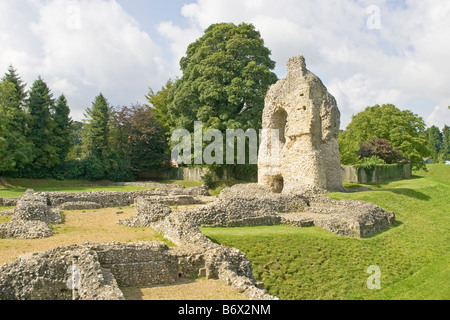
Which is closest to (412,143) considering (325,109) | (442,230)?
(325,109)

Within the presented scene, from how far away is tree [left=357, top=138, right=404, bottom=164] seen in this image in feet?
138

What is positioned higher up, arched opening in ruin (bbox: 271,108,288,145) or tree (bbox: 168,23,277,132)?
tree (bbox: 168,23,277,132)

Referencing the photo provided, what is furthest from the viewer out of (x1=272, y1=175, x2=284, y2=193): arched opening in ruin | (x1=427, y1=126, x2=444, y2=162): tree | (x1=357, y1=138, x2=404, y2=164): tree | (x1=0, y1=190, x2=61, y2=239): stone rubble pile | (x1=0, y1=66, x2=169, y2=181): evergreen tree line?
(x1=427, y1=126, x2=444, y2=162): tree

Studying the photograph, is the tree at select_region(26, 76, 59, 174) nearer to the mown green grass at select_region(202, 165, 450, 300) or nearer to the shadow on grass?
the mown green grass at select_region(202, 165, 450, 300)

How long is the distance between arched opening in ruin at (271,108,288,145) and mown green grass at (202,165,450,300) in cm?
1151

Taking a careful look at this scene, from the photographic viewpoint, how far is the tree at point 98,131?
4197 centimetres

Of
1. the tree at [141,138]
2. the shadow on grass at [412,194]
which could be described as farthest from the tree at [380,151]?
the tree at [141,138]

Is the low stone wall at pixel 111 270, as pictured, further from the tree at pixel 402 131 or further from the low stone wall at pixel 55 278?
the tree at pixel 402 131

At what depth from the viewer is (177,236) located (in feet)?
42.3

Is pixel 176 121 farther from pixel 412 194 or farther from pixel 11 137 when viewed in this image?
pixel 412 194

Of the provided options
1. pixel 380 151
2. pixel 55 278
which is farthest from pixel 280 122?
pixel 55 278

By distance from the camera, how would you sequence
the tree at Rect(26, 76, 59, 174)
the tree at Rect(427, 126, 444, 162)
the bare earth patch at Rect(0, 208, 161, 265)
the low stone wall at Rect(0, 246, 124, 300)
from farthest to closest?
the tree at Rect(427, 126, 444, 162) → the tree at Rect(26, 76, 59, 174) → the bare earth patch at Rect(0, 208, 161, 265) → the low stone wall at Rect(0, 246, 124, 300)

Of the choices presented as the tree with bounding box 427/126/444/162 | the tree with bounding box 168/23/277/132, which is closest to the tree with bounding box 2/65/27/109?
the tree with bounding box 168/23/277/132
